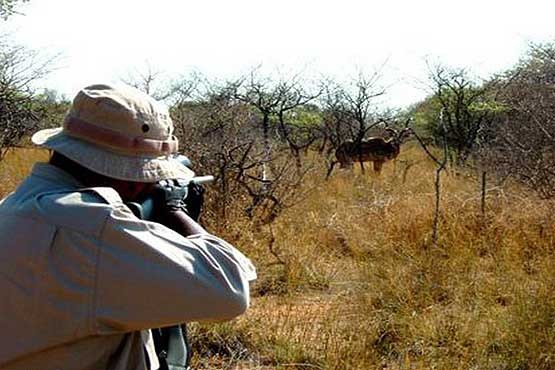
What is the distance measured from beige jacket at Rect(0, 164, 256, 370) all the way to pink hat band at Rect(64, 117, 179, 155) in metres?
0.09

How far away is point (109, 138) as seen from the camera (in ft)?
4.39

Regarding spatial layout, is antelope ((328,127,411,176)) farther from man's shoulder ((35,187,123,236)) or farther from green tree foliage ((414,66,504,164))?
man's shoulder ((35,187,123,236))

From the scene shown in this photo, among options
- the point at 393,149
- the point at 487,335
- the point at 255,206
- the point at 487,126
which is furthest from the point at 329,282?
the point at 487,126

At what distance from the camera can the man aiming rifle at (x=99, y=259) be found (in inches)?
48.3

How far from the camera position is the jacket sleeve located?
48.2 inches

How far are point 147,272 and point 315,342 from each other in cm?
281

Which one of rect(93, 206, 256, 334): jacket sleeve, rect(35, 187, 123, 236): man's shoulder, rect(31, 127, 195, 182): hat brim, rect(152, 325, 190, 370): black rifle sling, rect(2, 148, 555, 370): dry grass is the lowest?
rect(2, 148, 555, 370): dry grass

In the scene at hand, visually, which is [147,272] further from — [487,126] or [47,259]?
[487,126]

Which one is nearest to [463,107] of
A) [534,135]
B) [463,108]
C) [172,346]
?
[463,108]

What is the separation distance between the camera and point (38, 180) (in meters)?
1.33

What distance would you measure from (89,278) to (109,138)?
24 cm

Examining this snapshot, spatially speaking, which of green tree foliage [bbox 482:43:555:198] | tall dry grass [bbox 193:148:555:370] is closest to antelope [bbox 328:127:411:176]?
green tree foliage [bbox 482:43:555:198]

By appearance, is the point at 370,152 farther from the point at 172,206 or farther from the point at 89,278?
the point at 89,278

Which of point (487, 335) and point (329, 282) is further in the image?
point (329, 282)
